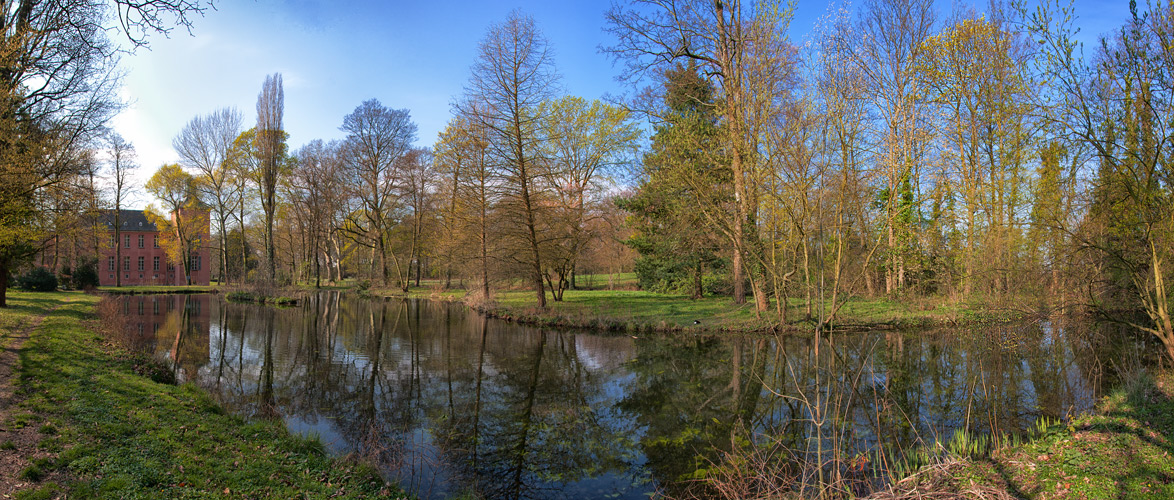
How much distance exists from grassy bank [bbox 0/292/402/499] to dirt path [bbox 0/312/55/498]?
0.09 ft

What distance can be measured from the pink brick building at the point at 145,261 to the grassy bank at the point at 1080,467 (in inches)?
1956

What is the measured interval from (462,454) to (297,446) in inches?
70.1

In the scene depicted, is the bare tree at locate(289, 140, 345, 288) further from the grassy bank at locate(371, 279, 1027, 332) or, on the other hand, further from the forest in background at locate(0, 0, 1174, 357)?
the grassy bank at locate(371, 279, 1027, 332)

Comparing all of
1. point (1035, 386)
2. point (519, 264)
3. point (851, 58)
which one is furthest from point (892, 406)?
point (519, 264)

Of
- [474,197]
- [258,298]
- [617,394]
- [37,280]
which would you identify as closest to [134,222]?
[37,280]

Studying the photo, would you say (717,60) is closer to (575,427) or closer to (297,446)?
(575,427)

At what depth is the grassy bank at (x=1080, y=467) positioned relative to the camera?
13.3ft

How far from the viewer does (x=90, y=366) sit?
8.01 metres

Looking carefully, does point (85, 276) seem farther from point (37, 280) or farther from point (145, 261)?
point (145, 261)

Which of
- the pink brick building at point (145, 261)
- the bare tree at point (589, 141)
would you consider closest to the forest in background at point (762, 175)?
the bare tree at point (589, 141)

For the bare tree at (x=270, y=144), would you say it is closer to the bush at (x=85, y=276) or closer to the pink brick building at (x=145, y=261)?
the bush at (x=85, y=276)

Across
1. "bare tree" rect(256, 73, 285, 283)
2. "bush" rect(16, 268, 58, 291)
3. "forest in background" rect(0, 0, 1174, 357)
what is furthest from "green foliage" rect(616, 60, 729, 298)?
"bush" rect(16, 268, 58, 291)

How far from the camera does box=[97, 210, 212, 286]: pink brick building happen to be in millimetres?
41500

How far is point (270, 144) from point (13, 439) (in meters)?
30.5
